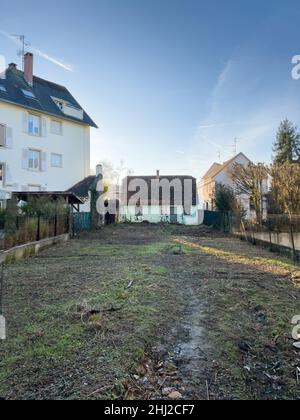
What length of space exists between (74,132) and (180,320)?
22.7 m

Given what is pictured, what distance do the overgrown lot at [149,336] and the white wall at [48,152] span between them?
14.7 m

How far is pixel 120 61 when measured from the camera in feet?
26.3

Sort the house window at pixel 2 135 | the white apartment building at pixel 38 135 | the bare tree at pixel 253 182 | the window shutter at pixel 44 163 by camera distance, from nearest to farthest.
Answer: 1. the bare tree at pixel 253 182
2. the house window at pixel 2 135
3. the white apartment building at pixel 38 135
4. the window shutter at pixel 44 163

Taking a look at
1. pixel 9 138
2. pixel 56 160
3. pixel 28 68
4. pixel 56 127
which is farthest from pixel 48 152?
pixel 28 68

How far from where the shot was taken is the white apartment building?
19.4 m

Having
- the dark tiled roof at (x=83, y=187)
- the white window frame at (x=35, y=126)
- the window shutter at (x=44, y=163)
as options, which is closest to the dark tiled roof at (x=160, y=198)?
the dark tiled roof at (x=83, y=187)

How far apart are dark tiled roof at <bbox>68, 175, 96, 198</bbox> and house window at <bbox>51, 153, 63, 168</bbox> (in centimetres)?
202

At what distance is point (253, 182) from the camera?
14266mm

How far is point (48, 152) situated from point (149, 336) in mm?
20807

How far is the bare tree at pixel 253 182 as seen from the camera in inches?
523

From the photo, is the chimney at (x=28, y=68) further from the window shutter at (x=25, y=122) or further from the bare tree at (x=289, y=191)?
the bare tree at (x=289, y=191)

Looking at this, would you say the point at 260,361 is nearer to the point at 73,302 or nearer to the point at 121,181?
the point at 73,302

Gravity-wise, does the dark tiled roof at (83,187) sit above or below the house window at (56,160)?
below

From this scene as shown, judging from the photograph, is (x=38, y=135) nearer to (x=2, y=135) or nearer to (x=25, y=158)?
(x=25, y=158)
